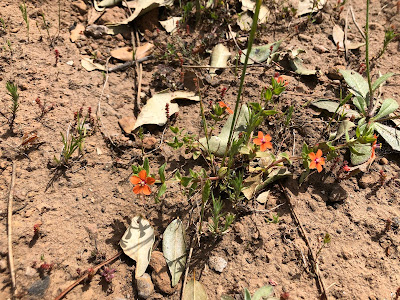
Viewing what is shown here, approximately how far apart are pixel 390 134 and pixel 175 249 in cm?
205

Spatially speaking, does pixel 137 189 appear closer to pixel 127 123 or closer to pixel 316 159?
pixel 127 123

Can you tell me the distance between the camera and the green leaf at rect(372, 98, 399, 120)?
3.01 metres

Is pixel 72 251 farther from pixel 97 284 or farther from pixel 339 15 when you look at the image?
pixel 339 15

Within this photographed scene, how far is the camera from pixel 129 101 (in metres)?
3.14

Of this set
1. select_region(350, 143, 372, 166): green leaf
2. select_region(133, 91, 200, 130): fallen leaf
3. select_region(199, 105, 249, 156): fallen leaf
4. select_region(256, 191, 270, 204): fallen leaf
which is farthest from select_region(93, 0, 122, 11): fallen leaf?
select_region(350, 143, 372, 166): green leaf

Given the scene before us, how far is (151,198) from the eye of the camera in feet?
8.51

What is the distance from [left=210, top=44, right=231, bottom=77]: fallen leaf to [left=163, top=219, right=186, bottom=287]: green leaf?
157 cm

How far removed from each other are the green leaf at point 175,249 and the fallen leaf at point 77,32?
213 cm

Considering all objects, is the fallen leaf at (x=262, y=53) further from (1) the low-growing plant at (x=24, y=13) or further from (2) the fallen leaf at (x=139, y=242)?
(1) the low-growing plant at (x=24, y=13)

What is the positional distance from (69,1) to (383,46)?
10.7 ft

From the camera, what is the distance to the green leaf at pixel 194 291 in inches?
87.3

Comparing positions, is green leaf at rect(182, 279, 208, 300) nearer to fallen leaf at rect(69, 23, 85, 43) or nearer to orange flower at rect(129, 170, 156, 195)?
orange flower at rect(129, 170, 156, 195)

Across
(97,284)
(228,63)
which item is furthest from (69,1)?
(97,284)

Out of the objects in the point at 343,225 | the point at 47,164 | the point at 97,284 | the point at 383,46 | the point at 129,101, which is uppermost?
the point at 383,46
